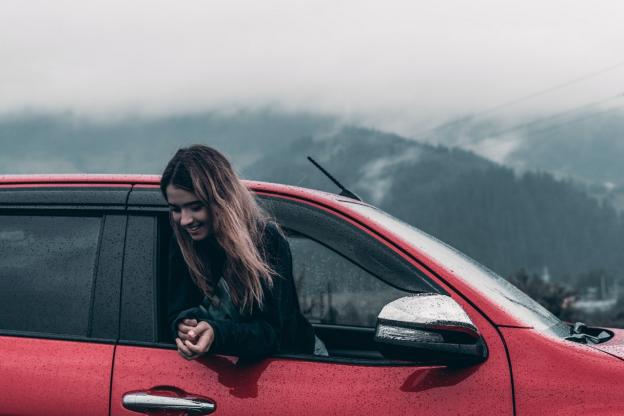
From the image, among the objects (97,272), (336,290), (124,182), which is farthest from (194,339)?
(336,290)

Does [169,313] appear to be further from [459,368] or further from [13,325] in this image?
[459,368]

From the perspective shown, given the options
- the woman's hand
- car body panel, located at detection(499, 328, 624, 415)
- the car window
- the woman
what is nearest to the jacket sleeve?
the woman

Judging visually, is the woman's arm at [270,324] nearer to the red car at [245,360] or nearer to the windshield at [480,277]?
the red car at [245,360]

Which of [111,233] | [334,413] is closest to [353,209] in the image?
[334,413]

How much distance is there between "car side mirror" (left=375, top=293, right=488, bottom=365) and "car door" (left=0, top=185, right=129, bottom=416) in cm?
86

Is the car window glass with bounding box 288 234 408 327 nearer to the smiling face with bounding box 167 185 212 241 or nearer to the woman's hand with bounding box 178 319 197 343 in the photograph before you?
the smiling face with bounding box 167 185 212 241

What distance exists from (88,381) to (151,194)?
64 centimetres

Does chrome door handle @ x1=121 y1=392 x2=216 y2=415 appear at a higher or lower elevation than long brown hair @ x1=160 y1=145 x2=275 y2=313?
lower

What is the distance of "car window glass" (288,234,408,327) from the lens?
2766 millimetres

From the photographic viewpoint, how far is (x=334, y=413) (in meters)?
1.67

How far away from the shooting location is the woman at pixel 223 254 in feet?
5.94

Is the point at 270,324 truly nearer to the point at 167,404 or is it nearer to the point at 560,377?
the point at 167,404

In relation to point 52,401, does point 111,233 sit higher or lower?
higher

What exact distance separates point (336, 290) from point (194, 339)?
56.7 inches
